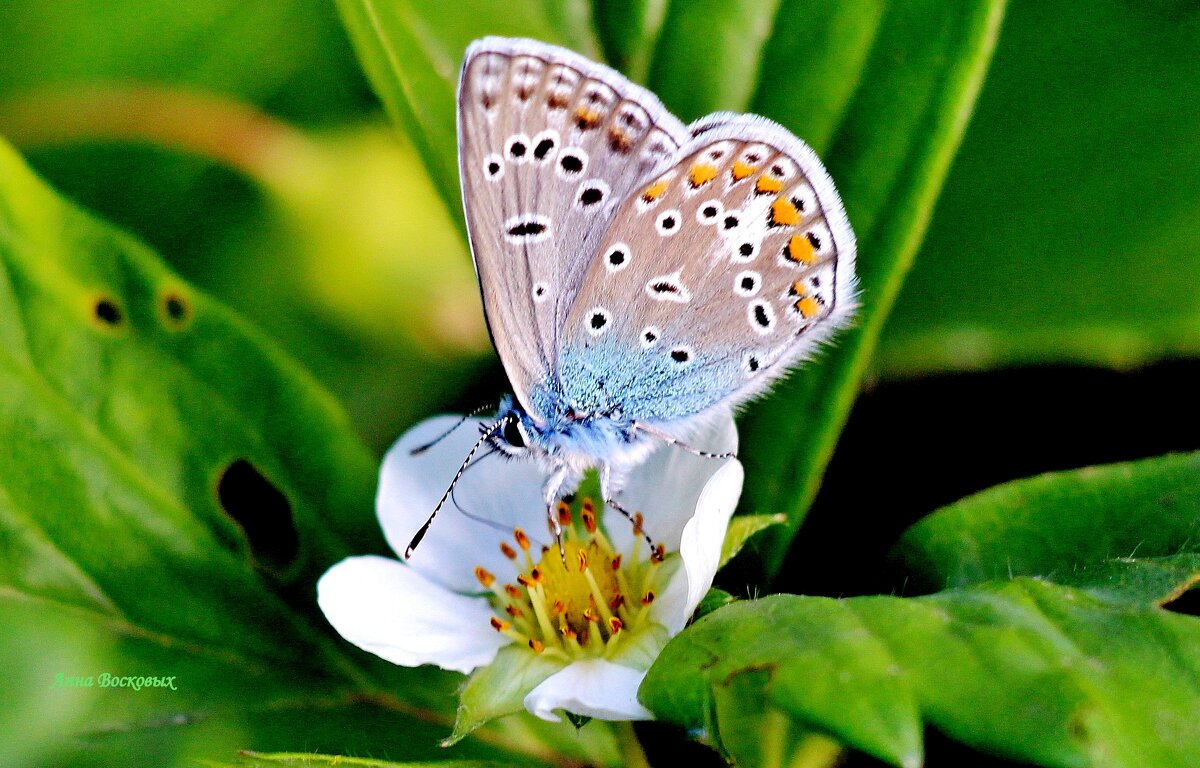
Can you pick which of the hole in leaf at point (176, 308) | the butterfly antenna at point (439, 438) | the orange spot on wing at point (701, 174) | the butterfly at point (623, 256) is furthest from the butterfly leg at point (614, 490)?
the hole in leaf at point (176, 308)

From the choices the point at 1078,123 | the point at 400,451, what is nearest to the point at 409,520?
the point at 400,451

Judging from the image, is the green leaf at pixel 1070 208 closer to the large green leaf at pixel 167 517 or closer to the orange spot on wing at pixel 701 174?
the orange spot on wing at pixel 701 174

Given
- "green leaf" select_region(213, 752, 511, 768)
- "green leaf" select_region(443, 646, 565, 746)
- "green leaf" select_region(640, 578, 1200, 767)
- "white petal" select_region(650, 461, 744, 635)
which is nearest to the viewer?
"green leaf" select_region(640, 578, 1200, 767)

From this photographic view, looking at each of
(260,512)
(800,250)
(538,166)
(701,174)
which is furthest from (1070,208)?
(260,512)

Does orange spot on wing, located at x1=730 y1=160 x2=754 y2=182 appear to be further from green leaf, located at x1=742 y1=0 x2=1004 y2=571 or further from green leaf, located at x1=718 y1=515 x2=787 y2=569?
green leaf, located at x1=718 y1=515 x2=787 y2=569

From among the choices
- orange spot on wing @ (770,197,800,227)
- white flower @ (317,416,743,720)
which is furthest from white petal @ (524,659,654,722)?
orange spot on wing @ (770,197,800,227)

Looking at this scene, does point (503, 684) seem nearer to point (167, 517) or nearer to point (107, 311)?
point (167, 517)

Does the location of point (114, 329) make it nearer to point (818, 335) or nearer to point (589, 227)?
point (589, 227)
